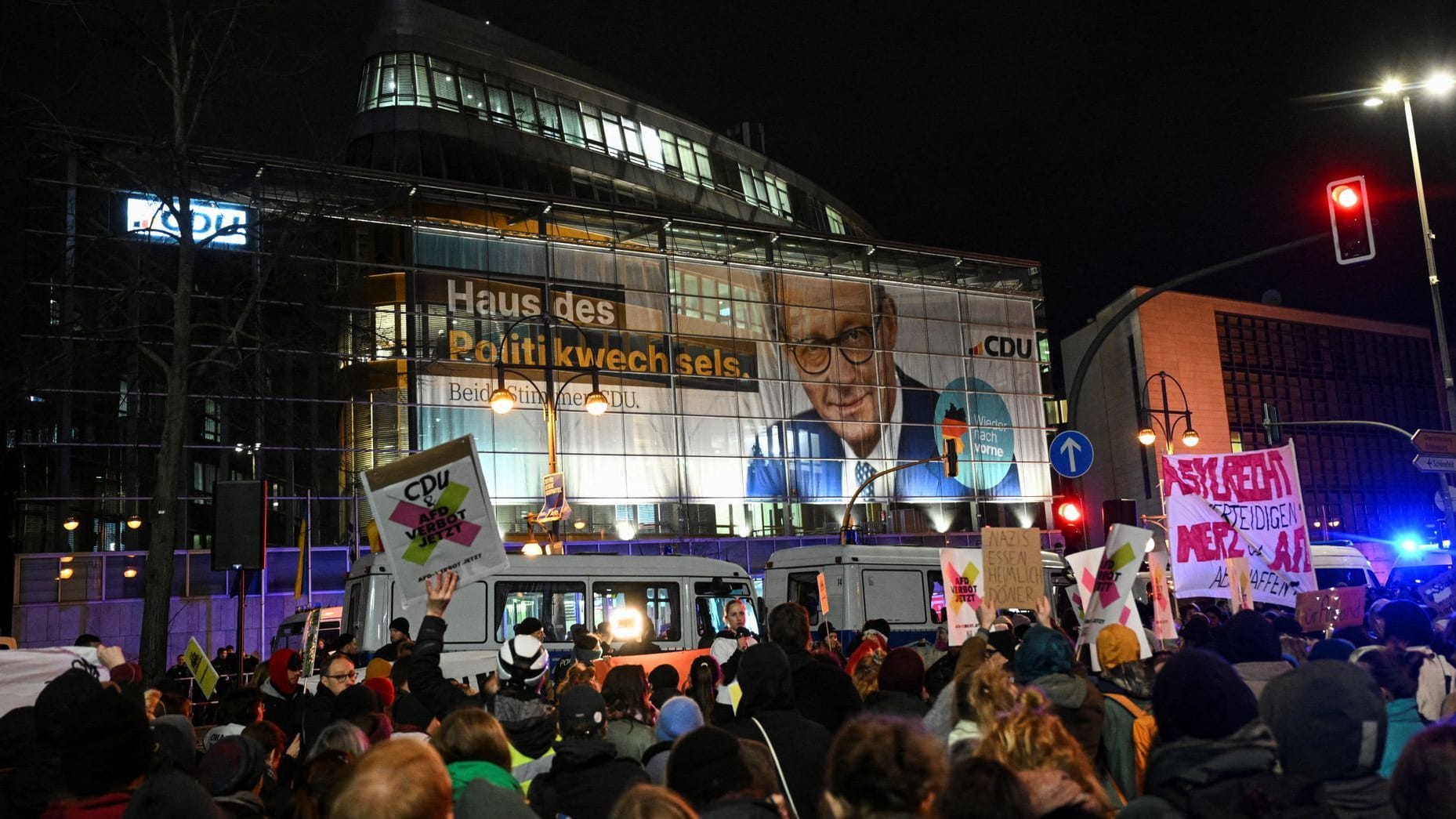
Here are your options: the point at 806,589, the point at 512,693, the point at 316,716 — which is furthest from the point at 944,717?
the point at 806,589

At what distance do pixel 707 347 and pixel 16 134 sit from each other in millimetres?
21258

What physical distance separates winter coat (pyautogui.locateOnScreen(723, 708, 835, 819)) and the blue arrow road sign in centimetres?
930

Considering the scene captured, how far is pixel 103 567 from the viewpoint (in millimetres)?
28000

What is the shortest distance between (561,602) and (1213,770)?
14066 millimetres

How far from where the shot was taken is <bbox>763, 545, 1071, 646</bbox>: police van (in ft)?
62.3

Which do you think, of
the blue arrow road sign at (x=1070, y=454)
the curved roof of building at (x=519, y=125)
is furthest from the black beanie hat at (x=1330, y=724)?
the curved roof of building at (x=519, y=125)

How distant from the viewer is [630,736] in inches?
247

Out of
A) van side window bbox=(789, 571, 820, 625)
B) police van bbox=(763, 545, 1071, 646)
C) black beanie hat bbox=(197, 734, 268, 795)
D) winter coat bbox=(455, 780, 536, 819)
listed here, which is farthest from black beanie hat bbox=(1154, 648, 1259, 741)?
van side window bbox=(789, 571, 820, 625)

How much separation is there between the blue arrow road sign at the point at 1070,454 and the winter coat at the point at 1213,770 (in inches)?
398

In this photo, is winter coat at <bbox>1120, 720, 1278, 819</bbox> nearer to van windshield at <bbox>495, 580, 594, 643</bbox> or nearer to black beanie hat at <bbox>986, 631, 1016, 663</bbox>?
black beanie hat at <bbox>986, 631, 1016, 663</bbox>

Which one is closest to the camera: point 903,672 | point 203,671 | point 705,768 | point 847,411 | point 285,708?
point 705,768

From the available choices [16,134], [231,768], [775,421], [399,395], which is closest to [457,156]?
[399,395]

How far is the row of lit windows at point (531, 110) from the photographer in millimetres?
38875

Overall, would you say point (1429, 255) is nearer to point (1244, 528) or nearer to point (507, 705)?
point (1244, 528)
